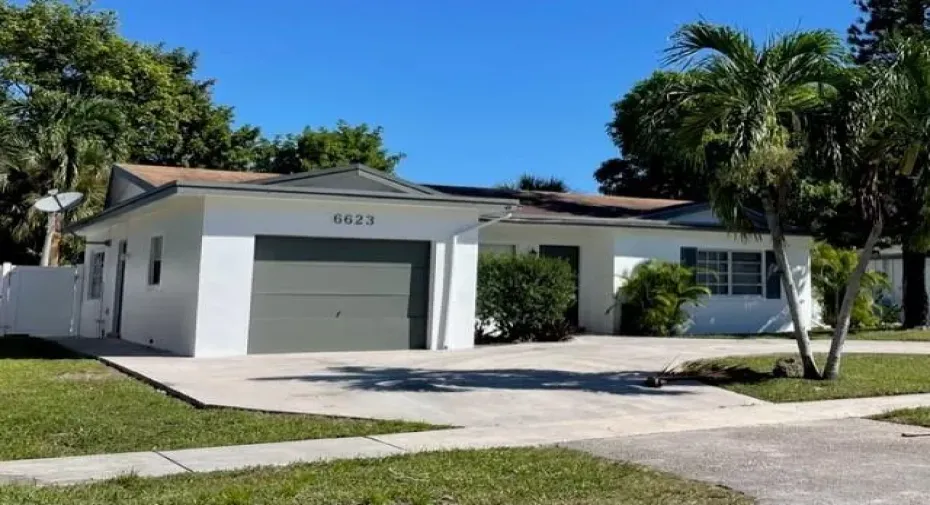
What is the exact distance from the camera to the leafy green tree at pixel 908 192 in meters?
12.4

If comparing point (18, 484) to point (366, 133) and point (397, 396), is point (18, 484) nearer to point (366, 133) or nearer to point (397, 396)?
point (397, 396)

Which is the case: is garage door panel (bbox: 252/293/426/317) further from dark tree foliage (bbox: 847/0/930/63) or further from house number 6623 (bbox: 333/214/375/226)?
dark tree foliage (bbox: 847/0/930/63)

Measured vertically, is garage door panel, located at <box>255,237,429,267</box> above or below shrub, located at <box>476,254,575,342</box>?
above

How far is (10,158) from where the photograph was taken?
2583 cm

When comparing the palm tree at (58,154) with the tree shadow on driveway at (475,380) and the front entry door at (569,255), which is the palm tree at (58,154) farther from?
the tree shadow on driveway at (475,380)

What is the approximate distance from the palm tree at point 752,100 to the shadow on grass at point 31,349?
1152cm

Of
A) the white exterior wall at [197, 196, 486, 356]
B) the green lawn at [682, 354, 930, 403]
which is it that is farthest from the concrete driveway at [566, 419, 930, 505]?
the white exterior wall at [197, 196, 486, 356]

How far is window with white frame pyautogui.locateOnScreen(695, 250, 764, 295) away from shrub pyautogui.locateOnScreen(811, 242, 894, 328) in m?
1.73


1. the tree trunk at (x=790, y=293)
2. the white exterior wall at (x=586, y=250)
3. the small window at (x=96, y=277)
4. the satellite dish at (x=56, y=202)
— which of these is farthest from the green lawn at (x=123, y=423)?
the white exterior wall at (x=586, y=250)

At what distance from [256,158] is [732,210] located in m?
31.8

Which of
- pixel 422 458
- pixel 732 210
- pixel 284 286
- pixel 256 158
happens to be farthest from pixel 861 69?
pixel 256 158

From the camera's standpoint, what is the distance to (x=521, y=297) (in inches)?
689

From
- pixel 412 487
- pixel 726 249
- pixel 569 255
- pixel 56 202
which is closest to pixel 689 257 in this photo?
pixel 726 249

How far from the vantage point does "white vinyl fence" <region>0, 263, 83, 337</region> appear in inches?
856
